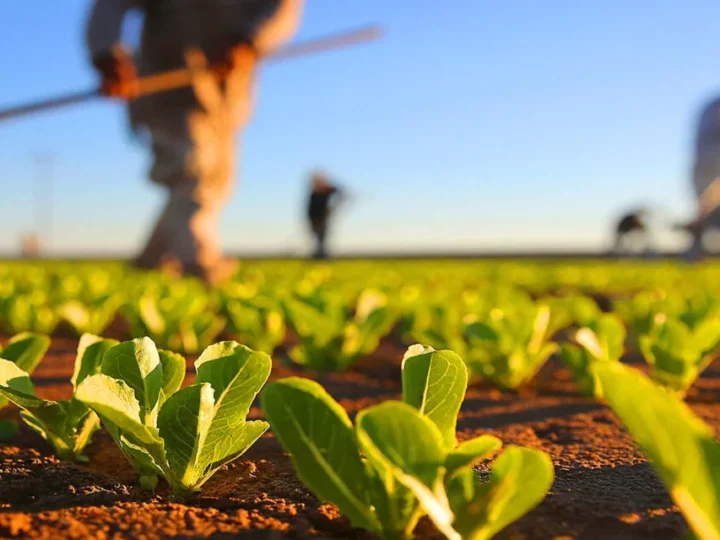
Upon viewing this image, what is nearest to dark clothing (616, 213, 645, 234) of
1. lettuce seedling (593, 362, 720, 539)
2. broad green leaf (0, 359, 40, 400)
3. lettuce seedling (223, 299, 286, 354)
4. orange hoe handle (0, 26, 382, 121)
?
orange hoe handle (0, 26, 382, 121)

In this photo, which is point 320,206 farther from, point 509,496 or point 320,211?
point 509,496

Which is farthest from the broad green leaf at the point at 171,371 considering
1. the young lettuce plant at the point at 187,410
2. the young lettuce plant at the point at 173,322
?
the young lettuce plant at the point at 173,322

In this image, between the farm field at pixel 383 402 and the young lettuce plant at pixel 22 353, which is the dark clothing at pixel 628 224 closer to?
the farm field at pixel 383 402

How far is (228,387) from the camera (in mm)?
1104

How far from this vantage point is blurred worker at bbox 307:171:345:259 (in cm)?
1709

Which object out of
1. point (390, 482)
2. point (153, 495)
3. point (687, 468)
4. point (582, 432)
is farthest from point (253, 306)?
point (687, 468)

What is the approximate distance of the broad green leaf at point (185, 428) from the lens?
3.45 ft

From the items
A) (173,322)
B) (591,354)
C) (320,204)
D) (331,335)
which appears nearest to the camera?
(591,354)

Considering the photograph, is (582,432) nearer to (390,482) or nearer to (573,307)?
(390,482)

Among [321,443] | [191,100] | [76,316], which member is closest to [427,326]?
[76,316]

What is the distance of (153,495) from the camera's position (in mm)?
1127

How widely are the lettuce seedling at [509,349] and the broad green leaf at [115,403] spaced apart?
4.55 feet

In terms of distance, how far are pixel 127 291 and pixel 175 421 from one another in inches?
132

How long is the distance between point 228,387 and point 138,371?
168mm
